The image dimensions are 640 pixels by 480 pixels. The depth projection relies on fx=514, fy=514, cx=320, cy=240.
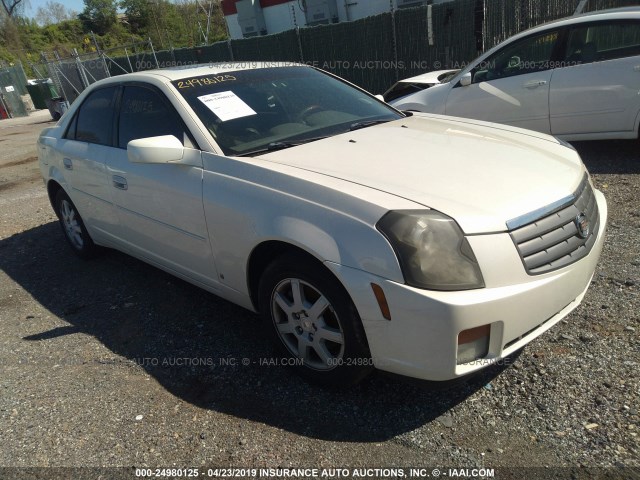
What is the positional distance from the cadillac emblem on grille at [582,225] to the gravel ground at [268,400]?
705mm

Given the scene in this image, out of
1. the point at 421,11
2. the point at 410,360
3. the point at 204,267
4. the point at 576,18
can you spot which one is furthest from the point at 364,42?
the point at 410,360

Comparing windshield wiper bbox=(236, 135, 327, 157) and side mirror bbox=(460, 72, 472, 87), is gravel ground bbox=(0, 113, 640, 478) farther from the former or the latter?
side mirror bbox=(460, 72, 472, 87)

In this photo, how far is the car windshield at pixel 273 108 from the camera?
3.16 meters

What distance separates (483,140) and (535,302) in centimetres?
124

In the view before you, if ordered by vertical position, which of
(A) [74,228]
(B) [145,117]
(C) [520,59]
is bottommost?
(A) [74,228]

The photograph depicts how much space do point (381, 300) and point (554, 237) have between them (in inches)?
34.6

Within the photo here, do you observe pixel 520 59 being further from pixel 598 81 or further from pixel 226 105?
pixel 226 105

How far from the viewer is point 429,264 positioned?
Answer: 2.14 metres

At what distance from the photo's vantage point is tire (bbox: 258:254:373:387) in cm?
238

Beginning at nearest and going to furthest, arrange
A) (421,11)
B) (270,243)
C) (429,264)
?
(429,264) < (270,243) < (421,11)

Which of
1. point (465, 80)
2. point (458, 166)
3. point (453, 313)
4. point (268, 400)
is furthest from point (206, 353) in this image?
point (465, 80)

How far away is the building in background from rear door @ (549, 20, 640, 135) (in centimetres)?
1246

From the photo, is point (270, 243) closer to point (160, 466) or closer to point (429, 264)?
point (429, 264)

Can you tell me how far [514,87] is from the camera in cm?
623
